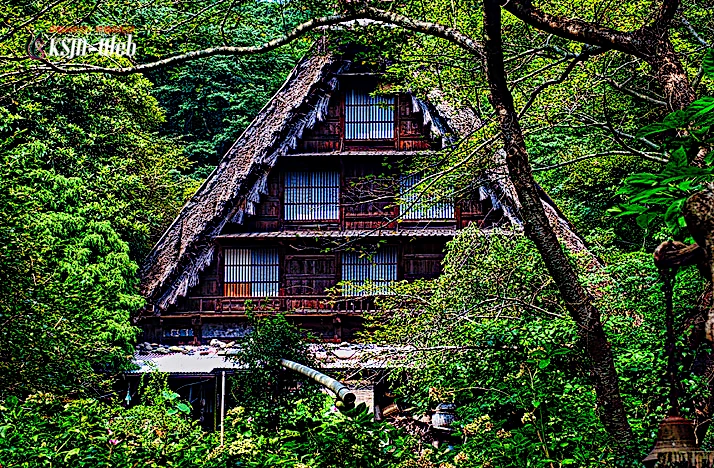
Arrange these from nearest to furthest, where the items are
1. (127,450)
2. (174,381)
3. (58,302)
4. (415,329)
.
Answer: (127,450)
(415,329)
(58,302)
(174,381)

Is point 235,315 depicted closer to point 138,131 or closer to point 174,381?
point 174,381

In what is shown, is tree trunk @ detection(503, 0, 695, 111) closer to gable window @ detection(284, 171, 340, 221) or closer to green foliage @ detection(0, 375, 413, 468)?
green foliage @ detection(0, 375, 413, 468)

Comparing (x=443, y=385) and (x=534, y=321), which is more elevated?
(x=534, y=321)

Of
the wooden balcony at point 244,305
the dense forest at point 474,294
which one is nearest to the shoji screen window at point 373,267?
the wooden balcony at point 244,305

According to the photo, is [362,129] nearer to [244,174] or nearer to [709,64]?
[244,174]

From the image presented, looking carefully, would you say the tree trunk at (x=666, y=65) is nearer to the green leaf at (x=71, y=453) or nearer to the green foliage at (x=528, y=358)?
the green foliage at (x=528, y=358)

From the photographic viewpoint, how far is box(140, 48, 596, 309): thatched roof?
42.9ft

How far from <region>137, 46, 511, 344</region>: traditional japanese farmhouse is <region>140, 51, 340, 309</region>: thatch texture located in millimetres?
20

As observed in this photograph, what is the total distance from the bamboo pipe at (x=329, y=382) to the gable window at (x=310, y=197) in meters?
7.73

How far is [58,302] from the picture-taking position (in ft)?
23.4

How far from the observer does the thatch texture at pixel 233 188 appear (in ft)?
43.1

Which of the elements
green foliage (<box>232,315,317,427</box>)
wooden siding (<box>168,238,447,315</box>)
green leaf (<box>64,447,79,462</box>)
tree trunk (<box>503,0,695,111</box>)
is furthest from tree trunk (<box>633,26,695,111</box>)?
wooden siding (<box>168,238,447,315</box>)

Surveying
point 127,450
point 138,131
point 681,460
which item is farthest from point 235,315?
point 681,460

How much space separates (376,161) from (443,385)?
9.22m
